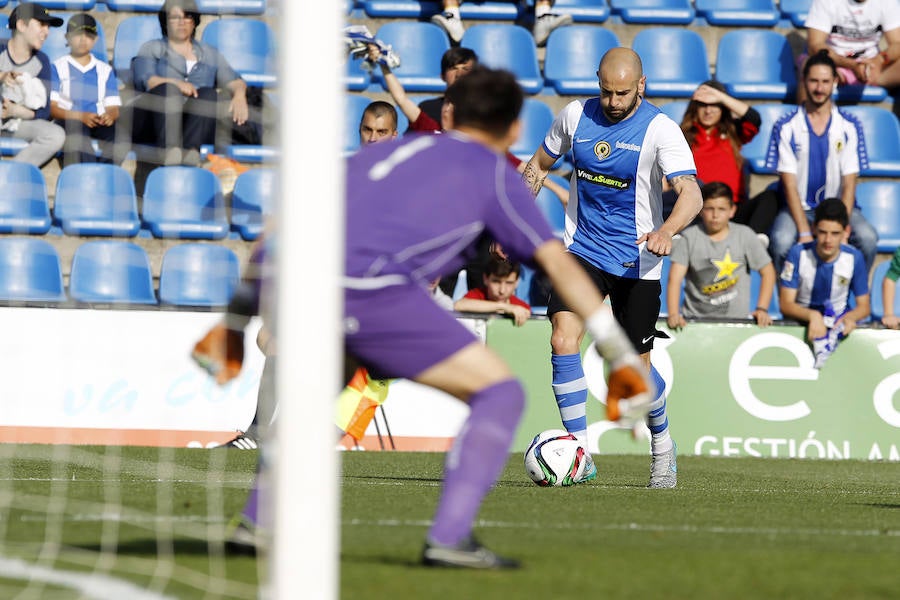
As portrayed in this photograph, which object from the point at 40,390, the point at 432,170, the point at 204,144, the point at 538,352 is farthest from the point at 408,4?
the point at 432,170

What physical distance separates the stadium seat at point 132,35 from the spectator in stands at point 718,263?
4.52 metres

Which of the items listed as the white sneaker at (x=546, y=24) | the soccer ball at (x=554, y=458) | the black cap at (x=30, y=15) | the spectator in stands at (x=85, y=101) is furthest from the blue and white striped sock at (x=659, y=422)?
the white sneaker at (x=546, y=24)

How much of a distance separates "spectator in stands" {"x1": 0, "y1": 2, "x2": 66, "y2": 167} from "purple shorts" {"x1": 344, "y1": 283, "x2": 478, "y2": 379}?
635cm

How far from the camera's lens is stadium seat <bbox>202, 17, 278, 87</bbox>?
1215cm

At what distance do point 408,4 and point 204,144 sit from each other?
347 centimetres

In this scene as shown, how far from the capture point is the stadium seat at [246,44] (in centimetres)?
1215

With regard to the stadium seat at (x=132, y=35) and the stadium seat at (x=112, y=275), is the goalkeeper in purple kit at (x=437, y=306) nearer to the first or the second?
the stadium seat at (x=132, y=35)

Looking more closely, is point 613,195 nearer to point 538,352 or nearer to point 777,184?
point 538,352

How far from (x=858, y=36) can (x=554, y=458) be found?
741cm

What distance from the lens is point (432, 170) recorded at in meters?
4.59

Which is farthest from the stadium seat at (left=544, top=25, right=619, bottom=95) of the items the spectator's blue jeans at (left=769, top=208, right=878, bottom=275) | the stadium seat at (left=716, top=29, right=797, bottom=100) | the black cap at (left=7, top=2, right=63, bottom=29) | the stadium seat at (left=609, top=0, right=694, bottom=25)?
the black cap at (left=7, top=2, right=63, bottom=29)

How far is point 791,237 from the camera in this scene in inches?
490

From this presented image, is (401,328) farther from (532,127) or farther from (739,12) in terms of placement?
(739,12)

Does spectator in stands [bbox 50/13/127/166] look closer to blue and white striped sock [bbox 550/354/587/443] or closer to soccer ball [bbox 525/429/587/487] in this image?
blue and white striped sock [bbox 550/354/587/443]
